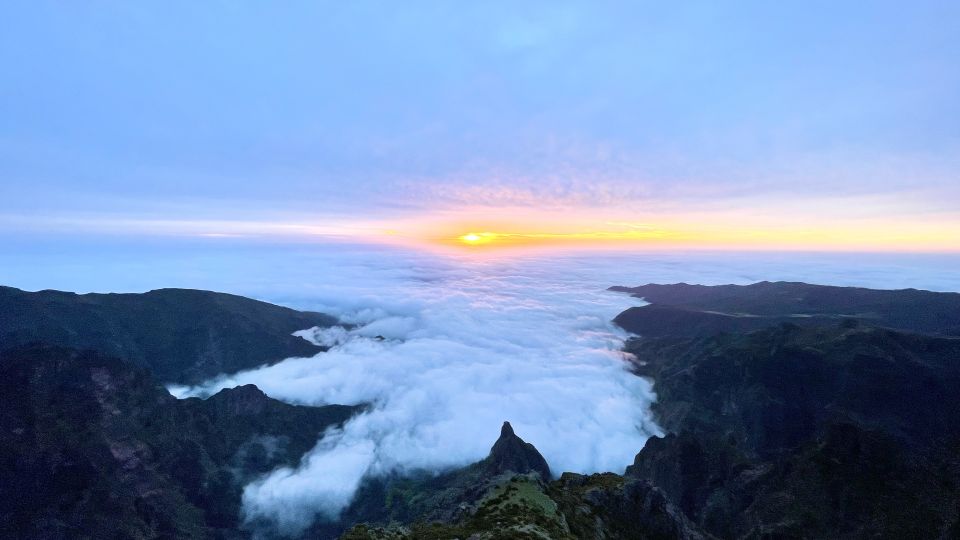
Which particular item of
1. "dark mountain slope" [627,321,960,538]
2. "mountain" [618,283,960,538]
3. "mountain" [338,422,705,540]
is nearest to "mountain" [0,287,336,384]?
"mountain" [338,422,705,540]

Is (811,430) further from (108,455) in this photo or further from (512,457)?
(108,455)

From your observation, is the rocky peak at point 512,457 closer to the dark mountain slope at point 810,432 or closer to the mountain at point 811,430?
the mountain at point 811,430

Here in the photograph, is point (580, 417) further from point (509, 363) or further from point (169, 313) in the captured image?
point (169, 313)

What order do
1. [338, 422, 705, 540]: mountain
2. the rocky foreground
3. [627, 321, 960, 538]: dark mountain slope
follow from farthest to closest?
[627, 321, 960, 538]: dark mountain slope, the rocky foreground, [338, 422, 705, 540]: mountain

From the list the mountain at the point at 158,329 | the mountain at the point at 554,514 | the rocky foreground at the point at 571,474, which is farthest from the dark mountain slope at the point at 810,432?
the mountain at the point at 158,329

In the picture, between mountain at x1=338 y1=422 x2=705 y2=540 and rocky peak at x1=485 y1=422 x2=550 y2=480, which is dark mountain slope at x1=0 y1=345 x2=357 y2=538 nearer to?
rocky peak at x1=485 y1=422 x2=550 y2=480

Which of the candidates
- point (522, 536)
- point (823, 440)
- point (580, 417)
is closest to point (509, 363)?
point (580, 417)
